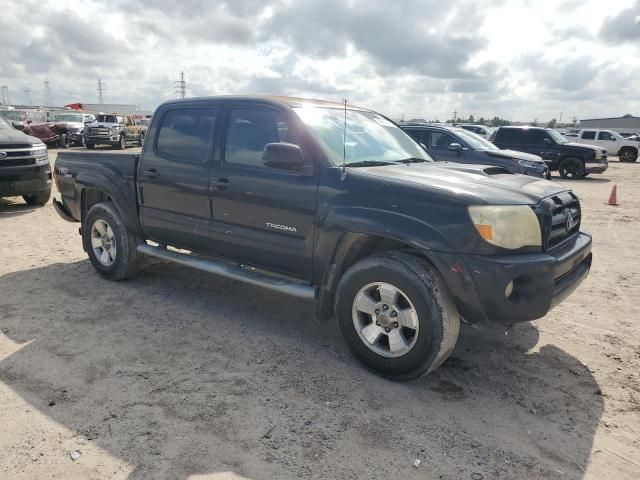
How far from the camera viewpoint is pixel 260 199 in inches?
159

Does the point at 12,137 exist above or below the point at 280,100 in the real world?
below

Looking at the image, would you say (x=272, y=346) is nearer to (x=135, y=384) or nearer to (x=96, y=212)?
(x=135, y=384)

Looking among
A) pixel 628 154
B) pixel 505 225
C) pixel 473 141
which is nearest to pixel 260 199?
pixel 505 225

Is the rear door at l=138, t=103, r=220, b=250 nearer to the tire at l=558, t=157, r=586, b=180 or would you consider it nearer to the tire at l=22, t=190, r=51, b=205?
the tire at l=22, t=190, r=51, b=205

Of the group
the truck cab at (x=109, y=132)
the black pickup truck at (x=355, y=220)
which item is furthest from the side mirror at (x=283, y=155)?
the truck cab at (x=109, y=132)

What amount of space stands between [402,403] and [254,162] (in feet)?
7.10

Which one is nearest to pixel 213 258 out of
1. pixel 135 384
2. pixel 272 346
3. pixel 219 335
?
pixel 219 335

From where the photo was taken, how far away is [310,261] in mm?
3840

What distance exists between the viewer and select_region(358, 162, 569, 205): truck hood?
10.6ft

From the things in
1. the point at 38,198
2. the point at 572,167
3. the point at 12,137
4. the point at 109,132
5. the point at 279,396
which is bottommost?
the point at 279,396

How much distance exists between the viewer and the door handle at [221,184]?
4253mm

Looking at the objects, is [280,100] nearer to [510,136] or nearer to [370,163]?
[370,163]

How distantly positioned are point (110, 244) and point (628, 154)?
2970cm

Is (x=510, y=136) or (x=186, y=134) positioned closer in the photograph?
(x=186, y=134)
